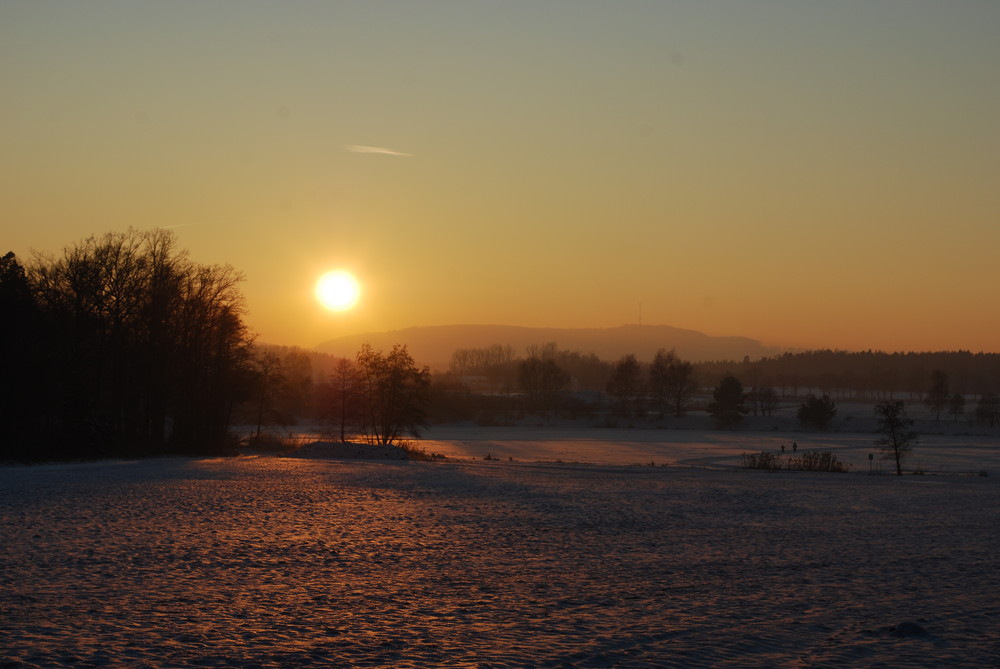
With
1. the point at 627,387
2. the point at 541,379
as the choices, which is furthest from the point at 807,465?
the point at 541,379

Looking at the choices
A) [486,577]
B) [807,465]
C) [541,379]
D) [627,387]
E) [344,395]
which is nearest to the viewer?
[486,577]

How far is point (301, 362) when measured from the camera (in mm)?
179875

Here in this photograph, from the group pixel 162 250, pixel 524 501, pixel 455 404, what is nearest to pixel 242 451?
pixel 162 250

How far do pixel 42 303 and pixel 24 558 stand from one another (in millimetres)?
43740

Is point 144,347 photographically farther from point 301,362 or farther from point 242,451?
point 301,362

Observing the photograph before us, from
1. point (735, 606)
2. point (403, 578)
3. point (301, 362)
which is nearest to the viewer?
point (735, 606)

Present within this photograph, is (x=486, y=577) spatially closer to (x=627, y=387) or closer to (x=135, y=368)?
(x=135, y=368)

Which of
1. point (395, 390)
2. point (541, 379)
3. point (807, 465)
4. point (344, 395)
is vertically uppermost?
point (541, 379)

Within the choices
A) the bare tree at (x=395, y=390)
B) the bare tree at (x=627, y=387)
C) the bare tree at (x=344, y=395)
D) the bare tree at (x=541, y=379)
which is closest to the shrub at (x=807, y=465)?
the bare tree at (x=395, y=390)

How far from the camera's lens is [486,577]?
1712 centimetres

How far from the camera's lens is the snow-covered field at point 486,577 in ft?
39.5

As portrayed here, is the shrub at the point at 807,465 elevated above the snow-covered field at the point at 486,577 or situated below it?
below

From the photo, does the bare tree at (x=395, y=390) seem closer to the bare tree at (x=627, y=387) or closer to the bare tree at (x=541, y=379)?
the bare tree at (x=627, y=387)

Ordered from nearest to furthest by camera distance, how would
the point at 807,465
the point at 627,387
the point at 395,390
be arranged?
the point at 807,465 < the point at 395,390 < the point at 627,387
